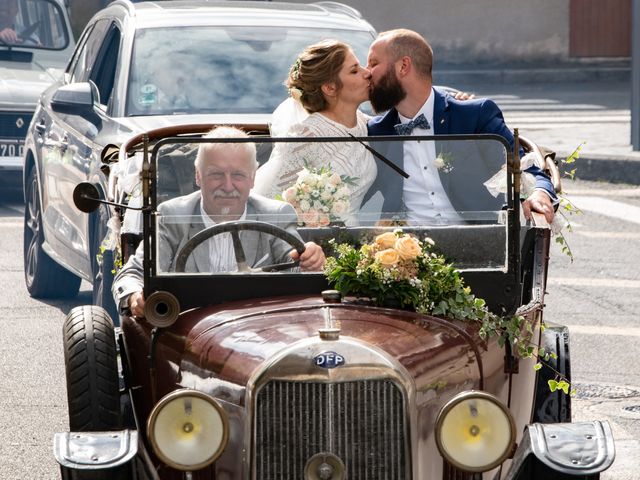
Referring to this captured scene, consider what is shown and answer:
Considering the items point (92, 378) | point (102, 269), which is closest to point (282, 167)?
point (92, 378)

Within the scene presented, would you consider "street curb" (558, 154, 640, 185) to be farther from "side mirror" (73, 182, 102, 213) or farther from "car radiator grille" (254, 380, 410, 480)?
"car radiator grille" (254, 380, 410, 480)

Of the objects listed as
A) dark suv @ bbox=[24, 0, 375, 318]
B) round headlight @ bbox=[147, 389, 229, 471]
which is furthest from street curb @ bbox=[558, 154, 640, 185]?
round headlight @ bbox=[147, 389, 229, 471]

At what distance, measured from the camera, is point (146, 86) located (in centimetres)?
891

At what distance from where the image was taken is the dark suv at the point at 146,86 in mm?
8672

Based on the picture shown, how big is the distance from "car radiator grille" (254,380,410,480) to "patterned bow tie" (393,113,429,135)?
7.16ft

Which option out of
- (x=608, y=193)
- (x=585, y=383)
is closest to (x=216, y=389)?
(x=585, y=383)

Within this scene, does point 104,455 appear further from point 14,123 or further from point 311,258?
point 14,123

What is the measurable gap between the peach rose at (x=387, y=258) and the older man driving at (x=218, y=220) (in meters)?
0.29

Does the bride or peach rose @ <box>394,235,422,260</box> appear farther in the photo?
the bride

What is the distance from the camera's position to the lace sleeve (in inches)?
210

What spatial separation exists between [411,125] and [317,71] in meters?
0.49

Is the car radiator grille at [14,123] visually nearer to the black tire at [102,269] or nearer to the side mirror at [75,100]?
the side mirror at [75,100]

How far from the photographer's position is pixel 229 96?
899 centimetres

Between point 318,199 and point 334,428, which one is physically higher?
point 318,199
